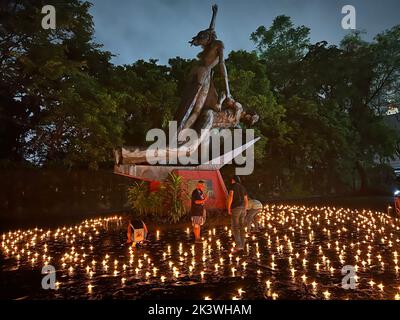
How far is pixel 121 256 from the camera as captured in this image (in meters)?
7.91

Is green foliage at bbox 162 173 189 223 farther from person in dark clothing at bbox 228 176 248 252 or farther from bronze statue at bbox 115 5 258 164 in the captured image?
person in dark clothing at bbox 228 176 248 252

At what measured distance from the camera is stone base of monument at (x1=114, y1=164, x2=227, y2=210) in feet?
39.8

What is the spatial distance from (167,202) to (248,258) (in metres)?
5.31

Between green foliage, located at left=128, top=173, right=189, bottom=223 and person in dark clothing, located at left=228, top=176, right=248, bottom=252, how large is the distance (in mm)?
4221

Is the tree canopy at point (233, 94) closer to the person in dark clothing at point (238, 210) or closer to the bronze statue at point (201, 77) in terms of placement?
the bronze statue at point (201, 77)

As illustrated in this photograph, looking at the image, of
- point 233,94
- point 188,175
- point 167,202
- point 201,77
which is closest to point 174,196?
point 167,202

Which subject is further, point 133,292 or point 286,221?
point 286,221

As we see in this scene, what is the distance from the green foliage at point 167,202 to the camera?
479 inches

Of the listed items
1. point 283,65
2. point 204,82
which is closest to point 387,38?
point 283,65

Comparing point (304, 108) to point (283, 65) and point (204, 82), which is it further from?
point (204, 82)

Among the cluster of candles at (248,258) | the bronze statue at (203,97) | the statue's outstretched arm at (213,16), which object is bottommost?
the cluster of candles at (248,258)

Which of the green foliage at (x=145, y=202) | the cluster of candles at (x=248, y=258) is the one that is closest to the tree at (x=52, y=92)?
the green foliage at (x=145, y=202)

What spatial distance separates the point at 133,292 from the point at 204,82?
9755mm

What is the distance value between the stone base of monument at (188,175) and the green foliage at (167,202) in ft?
0.94
